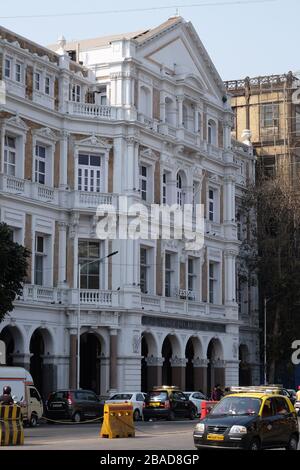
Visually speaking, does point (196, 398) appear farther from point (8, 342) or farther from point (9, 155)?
point (9, 155)

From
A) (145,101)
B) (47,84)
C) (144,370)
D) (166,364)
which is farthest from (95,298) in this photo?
(145,101)

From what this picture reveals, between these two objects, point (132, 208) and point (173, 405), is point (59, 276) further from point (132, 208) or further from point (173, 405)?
point (173, 405)

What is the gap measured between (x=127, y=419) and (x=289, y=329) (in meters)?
37.4

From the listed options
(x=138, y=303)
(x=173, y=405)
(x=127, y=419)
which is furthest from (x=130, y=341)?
(x=127, y=419)

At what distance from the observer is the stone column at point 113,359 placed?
54250 mm

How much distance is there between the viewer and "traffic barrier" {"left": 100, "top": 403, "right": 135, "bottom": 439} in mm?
32031

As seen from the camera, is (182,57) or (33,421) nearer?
(33,421)

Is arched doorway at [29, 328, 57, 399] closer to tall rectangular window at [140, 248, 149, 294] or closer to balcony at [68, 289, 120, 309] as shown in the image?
balcony at [68, 289, 120, 309]

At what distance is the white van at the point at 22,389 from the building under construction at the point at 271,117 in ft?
120

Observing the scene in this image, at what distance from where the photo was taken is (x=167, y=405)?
4809cm

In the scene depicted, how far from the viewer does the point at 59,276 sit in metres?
54.0

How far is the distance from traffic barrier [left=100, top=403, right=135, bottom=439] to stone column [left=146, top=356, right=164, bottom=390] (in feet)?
82.2

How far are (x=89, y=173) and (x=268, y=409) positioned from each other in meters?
31.6

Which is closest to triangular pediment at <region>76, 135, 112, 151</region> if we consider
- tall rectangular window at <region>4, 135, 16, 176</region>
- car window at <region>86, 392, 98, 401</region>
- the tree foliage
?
tall rectangular window at <region>4, 135, 16, 176</region>
